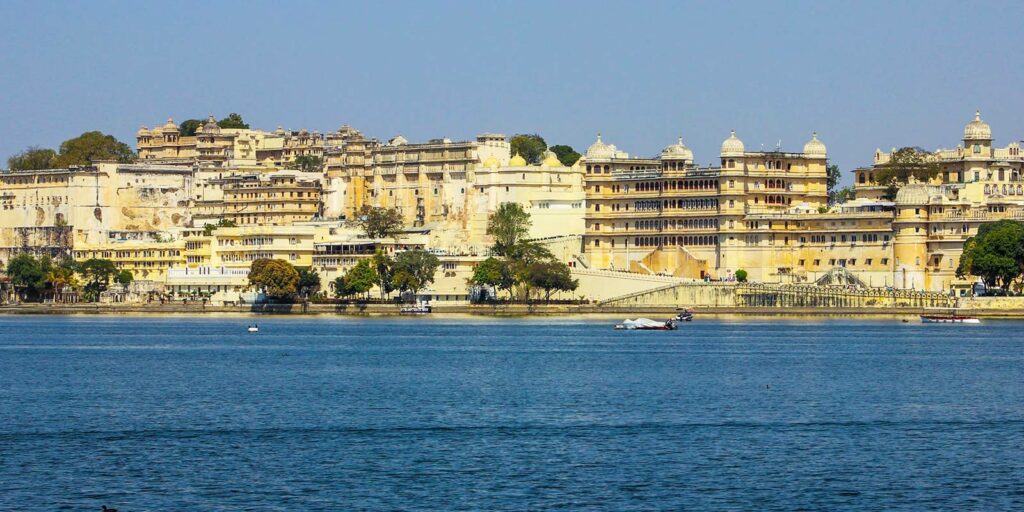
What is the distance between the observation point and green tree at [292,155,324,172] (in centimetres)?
15138

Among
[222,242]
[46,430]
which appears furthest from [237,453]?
[222,242]

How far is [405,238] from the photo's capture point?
400ft

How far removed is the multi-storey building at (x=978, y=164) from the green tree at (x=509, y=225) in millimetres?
21676

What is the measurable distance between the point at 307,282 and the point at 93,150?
50726 mm

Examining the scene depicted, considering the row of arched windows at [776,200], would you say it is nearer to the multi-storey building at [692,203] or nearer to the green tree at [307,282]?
the multi-storey building at [692,203]

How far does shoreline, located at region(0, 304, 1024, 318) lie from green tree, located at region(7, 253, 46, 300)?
2209 mm

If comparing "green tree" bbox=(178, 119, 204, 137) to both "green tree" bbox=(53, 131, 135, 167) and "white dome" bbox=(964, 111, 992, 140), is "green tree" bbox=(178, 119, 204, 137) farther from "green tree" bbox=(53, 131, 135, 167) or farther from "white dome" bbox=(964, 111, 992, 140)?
"white dome" bbox=(964, 111, 992, 140)

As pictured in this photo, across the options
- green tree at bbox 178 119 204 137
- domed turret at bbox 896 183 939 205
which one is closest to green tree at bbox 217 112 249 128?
green tree at bbox 178 119 204 137

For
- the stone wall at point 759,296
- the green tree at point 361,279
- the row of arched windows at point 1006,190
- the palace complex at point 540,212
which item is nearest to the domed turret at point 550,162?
the palace complex at point 540,212

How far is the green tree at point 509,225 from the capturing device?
378ft

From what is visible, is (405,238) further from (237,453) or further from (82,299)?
(237,453)

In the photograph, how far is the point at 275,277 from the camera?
4326 inches

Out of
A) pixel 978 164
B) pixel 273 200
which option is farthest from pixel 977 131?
pixel 273 200

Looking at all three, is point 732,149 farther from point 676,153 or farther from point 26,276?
point 26,276
